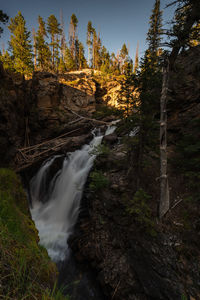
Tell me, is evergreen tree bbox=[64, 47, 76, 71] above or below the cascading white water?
above

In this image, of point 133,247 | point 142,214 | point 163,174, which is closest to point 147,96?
point 163,174

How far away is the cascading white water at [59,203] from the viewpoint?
20.8 feet

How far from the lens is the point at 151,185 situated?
239 inches

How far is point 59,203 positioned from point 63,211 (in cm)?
83

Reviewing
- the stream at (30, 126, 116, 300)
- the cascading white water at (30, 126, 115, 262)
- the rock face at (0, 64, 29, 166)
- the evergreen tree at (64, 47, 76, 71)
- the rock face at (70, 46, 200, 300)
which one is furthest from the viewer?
the evergreen tree at (64, 47, 76, 71)

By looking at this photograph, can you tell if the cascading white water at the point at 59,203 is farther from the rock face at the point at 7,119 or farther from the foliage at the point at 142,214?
the foliage at the point at 142,214

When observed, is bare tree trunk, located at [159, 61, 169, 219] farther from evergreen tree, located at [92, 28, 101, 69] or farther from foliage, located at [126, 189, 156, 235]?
evergreen tree, located at [92, 28, 101, 69]

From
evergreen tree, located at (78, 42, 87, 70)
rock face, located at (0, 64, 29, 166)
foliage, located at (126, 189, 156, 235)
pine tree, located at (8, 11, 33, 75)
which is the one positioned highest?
evergreen tree, located at (78, 42, 87, 70)

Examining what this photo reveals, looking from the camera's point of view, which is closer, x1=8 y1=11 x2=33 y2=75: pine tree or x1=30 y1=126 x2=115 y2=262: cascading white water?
x1=30 y1=126 x2=115 y2=262: cascading white water

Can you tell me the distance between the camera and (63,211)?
25.9 ft

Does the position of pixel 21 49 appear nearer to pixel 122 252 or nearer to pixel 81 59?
pixel 81 59

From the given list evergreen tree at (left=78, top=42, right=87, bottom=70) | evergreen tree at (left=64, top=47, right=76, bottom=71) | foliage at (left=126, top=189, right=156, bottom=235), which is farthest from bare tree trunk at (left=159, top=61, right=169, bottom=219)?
evergreen tree at (left=78, top=42, right=87, bottom=70)

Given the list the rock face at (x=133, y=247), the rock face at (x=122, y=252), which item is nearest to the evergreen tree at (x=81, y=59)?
the rock face at (x=133, y=247)

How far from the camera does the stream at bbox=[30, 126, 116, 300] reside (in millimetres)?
4785
